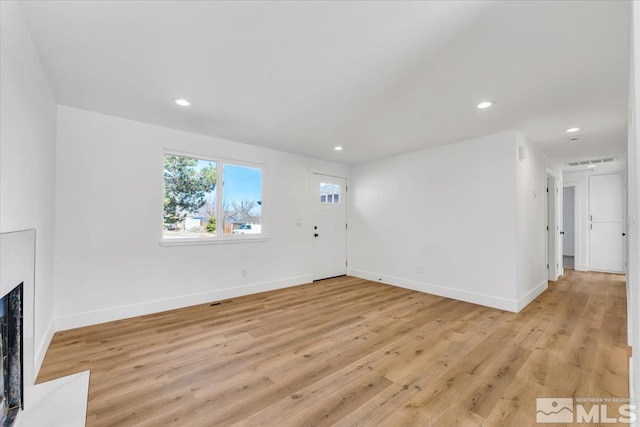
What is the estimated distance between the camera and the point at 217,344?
2662 millimetres

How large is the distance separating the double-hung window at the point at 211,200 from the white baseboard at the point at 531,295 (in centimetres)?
389

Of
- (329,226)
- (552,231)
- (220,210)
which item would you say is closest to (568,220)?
(552,231)

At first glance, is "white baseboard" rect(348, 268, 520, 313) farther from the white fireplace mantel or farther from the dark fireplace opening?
the dark fireplace opening

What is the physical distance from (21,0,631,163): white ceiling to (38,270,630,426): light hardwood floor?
2.44m

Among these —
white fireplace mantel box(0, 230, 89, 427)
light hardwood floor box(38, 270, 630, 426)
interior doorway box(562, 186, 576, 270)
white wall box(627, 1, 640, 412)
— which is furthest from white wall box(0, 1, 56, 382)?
interior doorway box(562, 186, 576, 270)

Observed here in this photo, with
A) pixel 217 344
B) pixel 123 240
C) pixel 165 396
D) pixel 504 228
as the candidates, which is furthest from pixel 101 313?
pixel 504 228

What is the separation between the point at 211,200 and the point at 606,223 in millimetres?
8305

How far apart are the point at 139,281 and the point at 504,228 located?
4.87m

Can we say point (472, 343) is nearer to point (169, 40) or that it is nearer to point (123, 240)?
point (169, 40)

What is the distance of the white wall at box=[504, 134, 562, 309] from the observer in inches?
145

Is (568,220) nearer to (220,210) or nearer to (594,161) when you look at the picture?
(594,161)

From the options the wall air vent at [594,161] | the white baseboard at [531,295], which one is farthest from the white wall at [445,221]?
the wall air vent at [594,161]

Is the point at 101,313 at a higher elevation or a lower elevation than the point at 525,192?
lower

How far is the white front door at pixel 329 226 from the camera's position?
536 centimetres
